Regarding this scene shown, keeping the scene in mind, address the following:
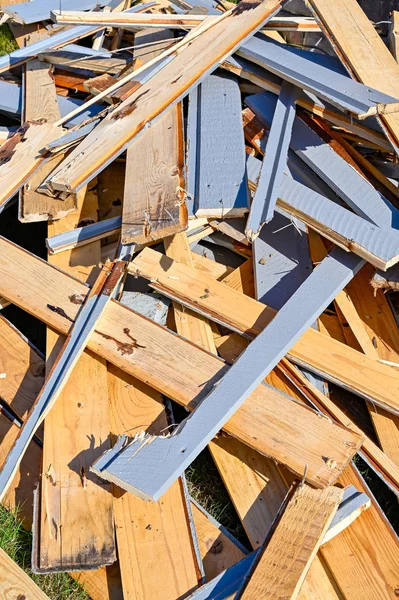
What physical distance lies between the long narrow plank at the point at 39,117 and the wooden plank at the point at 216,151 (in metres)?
0.62

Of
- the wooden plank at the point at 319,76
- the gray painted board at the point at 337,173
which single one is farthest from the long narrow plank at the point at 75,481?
the wooden plank at the point at 319,76

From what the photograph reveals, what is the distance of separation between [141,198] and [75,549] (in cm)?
145

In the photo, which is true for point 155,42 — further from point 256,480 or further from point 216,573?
point 216,573

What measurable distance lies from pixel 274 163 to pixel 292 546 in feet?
5.53

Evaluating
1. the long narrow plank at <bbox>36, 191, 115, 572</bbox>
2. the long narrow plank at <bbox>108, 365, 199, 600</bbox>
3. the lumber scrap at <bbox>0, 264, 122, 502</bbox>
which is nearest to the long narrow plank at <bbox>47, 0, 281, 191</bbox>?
the lumber scrap at <bbox>0, 264, 122, 502</bbox>

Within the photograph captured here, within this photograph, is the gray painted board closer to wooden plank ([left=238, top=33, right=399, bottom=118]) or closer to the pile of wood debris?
the pile of wood debris

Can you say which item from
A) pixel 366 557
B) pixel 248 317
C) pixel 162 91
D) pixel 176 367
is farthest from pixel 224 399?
pixel 162 91

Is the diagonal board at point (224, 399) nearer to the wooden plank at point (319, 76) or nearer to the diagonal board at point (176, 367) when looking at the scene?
the diagonal board at point (176, 367)

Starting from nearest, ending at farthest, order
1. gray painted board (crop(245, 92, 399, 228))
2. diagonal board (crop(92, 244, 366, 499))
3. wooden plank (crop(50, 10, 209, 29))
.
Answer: diagonal board (crop(92, 244, 366, 499)) → gray painted board (crop(245, 92, 399, 228)) → wooden plank (crop(50, 10, 209, 29))

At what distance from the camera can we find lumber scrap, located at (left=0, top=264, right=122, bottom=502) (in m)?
2.54

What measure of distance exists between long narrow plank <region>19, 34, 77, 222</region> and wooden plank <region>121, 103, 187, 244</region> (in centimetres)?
35

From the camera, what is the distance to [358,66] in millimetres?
3355

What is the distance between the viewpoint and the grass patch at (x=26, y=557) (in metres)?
2.49

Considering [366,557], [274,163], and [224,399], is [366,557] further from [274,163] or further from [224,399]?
[274,163]
